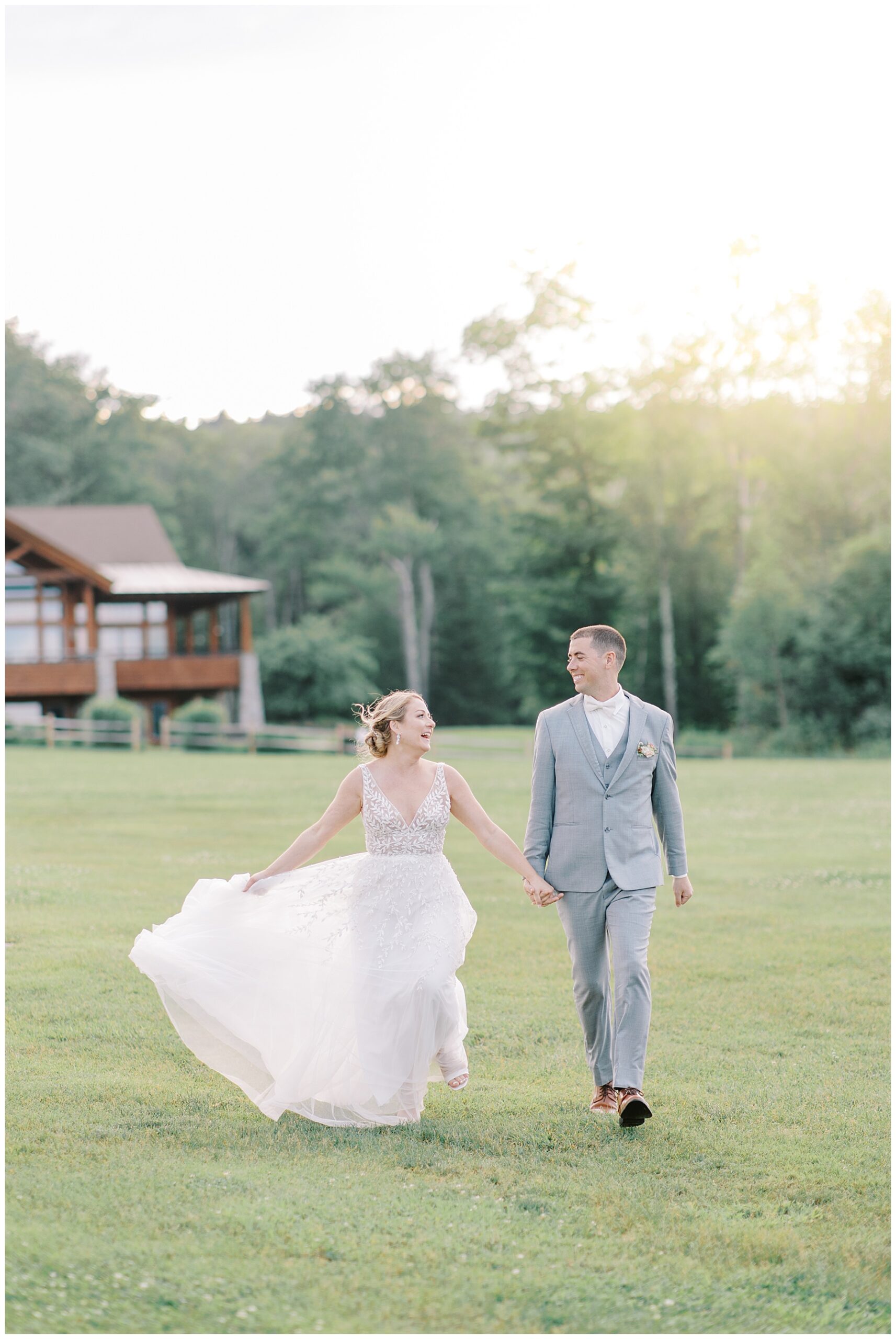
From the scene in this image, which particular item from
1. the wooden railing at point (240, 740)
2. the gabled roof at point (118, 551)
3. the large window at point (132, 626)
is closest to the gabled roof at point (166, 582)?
the gabled roof at point (118, 551)

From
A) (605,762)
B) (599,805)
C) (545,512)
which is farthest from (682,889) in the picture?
(545,512)

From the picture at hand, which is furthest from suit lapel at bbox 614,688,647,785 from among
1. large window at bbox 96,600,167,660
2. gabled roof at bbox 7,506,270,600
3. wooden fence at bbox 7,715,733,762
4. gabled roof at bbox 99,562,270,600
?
large window at bbox 96,600,167,660

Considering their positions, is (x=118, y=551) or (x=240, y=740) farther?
(x=118, y=551)

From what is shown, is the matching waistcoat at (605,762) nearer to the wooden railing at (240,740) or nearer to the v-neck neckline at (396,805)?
the v-neck neckline at (396,805)

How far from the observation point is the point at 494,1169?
564 centimetres

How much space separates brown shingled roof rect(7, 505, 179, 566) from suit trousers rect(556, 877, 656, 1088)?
43.4 meters

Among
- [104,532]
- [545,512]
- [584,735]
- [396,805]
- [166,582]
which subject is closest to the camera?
[396,805]

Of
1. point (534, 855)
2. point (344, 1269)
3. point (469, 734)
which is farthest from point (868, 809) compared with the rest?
point (469, 734)

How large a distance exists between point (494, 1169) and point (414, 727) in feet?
6.45

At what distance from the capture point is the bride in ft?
20.2

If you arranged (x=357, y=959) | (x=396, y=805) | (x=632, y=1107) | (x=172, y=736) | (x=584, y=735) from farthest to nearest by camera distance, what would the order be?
1. (x=172, y=736)
2. (x=584, y=735)
3. (x=396, y=805)
4. (x=357, y=959)
5. (x=632, y=1107)

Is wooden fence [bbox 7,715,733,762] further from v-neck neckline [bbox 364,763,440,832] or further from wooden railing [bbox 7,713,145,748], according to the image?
v-neck neckline [bbox 364,763,440,832]

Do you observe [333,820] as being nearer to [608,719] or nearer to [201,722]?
[608,719]

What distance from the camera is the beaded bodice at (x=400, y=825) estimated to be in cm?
637
